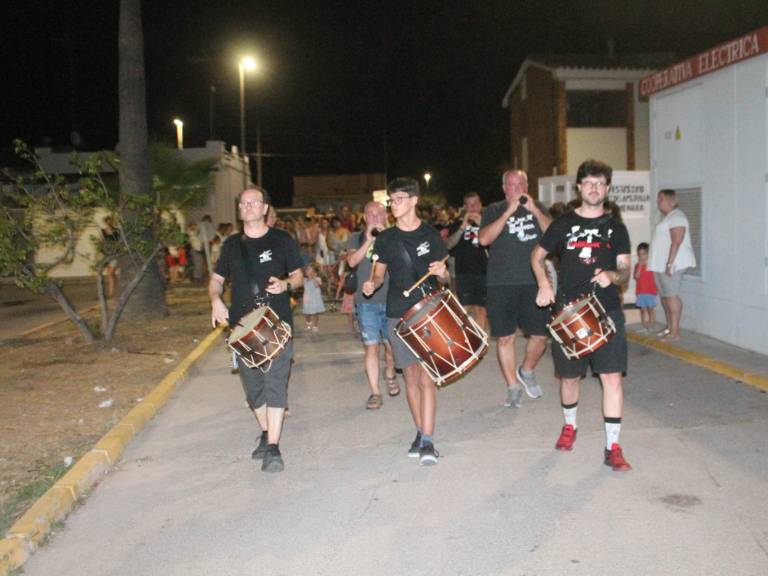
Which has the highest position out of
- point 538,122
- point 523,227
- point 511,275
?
point 538,122

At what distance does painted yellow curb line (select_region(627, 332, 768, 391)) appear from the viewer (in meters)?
8.10

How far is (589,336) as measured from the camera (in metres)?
5.48

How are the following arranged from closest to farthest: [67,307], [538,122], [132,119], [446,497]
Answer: [446,497]
[67,307]
[132,119]
[538,122]

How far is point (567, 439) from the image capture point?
6152 mm

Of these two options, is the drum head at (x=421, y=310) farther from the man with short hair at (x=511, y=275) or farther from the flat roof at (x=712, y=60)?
the flat roof at (x=712, y=60)

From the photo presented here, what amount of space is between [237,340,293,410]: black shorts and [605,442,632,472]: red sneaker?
2.29m

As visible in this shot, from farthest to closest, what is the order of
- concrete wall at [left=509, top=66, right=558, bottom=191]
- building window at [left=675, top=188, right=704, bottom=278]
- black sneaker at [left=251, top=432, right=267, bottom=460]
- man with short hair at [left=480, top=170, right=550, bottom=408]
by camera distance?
concrete wall at [left=509, top=66, right=558, bottom=191] → building window at [left=675, top=188, right=704, bottom=278] → man with short hair at [left=480, top=170, right=550, bottom=408] → black sneaker at [left=251, top=432, right=267, bottom=460]

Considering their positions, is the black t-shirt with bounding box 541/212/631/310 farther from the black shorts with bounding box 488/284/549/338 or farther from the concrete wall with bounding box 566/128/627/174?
the concrete wall with bounding box 566/128/627/174

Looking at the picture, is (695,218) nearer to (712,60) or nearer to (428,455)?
(712,60)

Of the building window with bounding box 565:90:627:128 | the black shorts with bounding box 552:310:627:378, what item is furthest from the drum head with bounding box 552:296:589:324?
the building window with bounding box 565:90:627:128

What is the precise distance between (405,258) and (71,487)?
8.86 ft

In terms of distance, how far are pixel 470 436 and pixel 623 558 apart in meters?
2.50

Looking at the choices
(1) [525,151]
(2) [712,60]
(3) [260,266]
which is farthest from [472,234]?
(1) [525,151]

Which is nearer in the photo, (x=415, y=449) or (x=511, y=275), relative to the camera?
(x=415, y=449)
